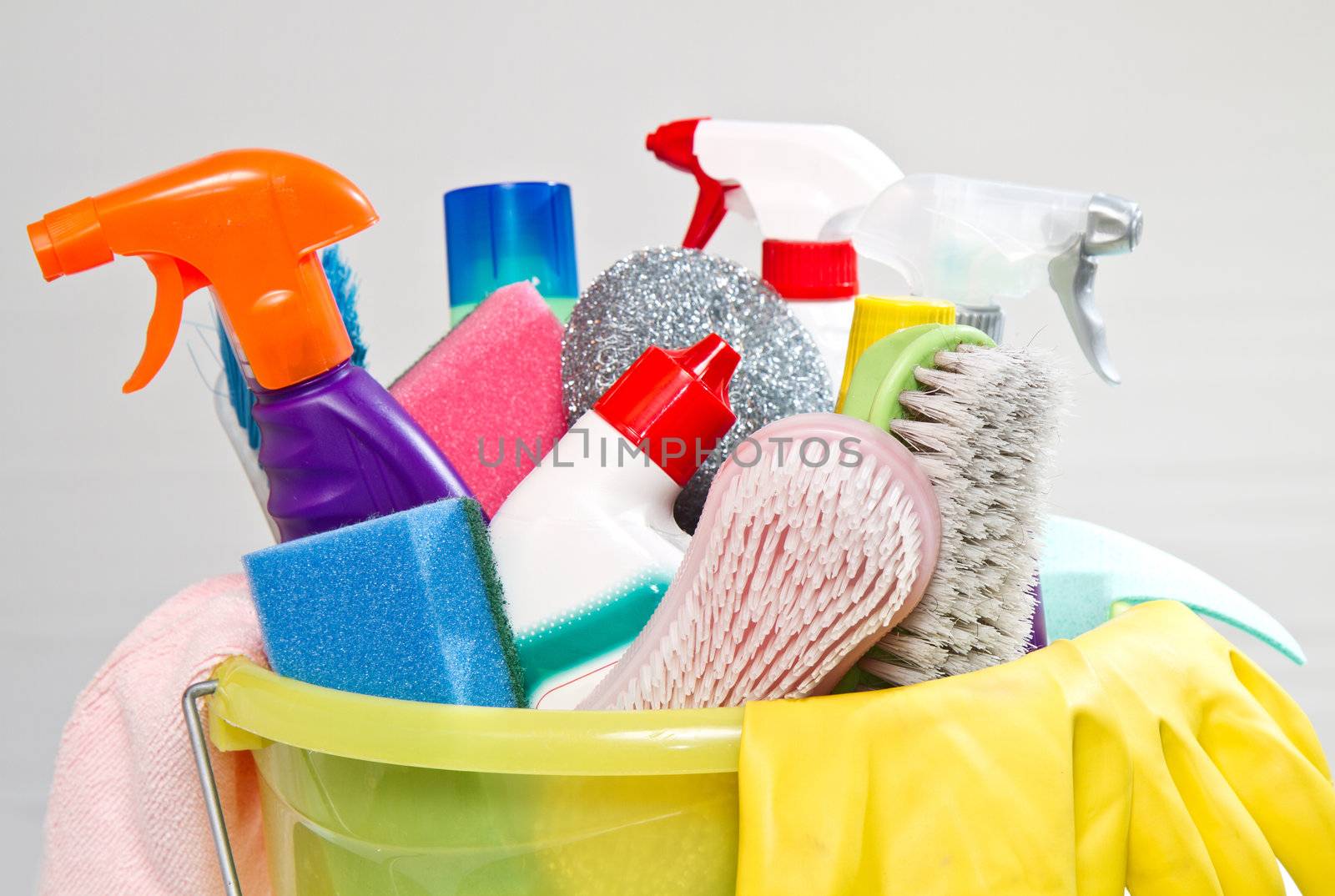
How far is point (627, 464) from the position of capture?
0.39m

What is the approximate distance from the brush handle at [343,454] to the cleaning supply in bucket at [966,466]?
0.15 metres

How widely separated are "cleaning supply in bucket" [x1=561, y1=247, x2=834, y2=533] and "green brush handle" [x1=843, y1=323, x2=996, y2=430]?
0.12m

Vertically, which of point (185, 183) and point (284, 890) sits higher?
point (185, 183)

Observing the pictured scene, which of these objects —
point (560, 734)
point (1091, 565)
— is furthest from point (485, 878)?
point (1091, 565)

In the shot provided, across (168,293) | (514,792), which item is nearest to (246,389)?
(168,293)

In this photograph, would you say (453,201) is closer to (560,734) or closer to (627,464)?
(627,464)

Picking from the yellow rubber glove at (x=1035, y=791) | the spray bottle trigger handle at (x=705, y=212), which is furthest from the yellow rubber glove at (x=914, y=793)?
the spray bottle trigger handle at (x=705, y=212)

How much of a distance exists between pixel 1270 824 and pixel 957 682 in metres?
0.10

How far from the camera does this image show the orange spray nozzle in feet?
1.21

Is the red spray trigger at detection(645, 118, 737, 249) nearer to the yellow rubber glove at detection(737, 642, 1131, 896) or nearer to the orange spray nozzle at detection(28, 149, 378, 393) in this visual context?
the orange spray nozzle at detection(28, 149, 378, 393)

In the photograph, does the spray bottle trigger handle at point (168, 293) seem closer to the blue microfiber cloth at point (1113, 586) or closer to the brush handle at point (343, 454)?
the brush handle at point (343, 454)

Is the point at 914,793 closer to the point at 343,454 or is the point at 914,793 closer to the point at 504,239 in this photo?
the point at 343,454

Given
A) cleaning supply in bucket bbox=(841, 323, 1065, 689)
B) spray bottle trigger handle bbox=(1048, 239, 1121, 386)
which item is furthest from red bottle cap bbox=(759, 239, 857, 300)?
→ cleaning supply in bucket bbox=(841, 323, 1065, 689)

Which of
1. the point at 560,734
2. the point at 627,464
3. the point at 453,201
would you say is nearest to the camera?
the point at 560,734
